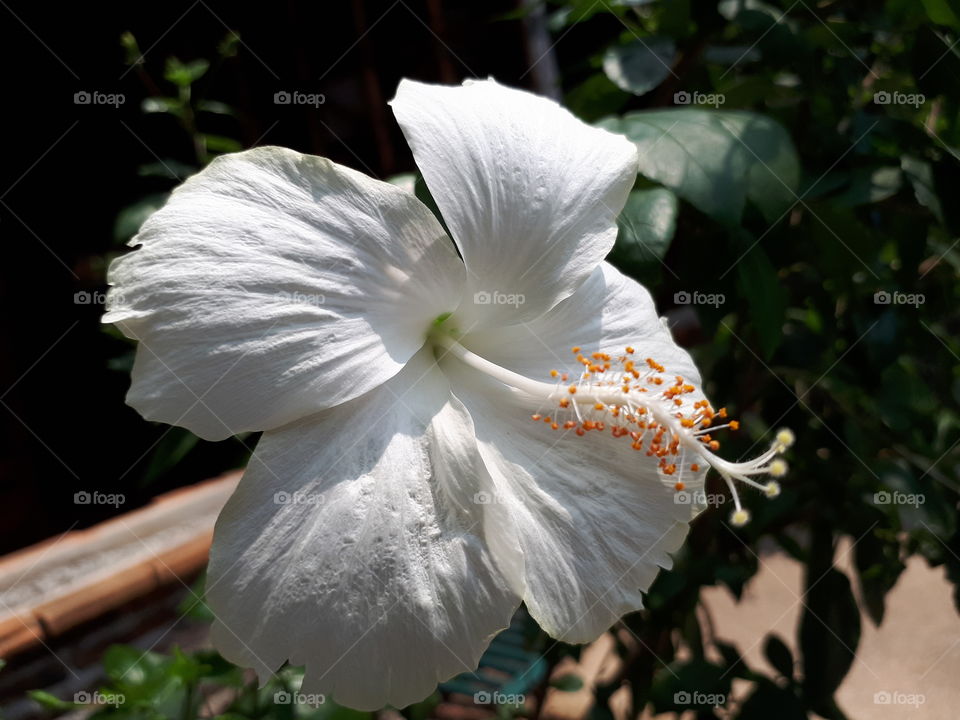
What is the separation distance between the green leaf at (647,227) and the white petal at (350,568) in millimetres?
326

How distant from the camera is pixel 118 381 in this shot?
242cm

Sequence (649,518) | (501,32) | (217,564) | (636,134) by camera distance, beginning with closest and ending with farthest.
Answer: (217,564) → (649,518) → (636,134) → (501,32)

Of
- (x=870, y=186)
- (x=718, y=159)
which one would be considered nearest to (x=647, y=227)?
(x=718, y=159)

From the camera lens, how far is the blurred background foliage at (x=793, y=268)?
A: 0.94 metres

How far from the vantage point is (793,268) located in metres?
1.41

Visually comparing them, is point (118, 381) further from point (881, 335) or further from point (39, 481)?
point (881, 335)

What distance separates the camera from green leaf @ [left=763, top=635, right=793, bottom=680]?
1.42 meters

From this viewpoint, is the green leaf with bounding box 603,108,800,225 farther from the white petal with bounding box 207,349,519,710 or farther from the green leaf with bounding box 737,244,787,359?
the white petal with bounding box 207,349,519,710

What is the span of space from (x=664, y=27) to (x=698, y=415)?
638mm

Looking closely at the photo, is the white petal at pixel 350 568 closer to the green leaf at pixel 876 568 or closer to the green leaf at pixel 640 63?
the green leaf at pixel 640 63

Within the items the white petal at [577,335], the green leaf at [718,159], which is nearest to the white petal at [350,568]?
the white petal at [577,335]

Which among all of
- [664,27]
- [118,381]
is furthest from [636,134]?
[118,381]

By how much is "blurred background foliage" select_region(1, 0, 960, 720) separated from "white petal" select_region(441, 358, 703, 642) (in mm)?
212

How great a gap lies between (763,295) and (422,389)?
0.45 meters
